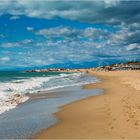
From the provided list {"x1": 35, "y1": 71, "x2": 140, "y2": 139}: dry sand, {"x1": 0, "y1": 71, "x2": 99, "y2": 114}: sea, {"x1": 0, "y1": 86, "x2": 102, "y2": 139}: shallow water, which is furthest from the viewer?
{"x1": 0, "y1": 71, "x2": 99, "y2": 114}: sea

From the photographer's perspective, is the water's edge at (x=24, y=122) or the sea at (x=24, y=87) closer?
the water's edge at (x=24, y=122)

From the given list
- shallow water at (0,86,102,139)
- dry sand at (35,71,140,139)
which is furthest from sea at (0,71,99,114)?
dry sand at (35,71,140,139)

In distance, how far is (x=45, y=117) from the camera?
14.7 meters

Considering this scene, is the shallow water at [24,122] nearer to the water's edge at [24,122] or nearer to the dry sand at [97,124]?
the water's edge at [24,122]

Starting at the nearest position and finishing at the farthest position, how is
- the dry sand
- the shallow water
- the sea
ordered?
the dry sand
the shallow water
the sea

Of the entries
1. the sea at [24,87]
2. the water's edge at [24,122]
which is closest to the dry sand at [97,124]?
the water's edge at [24,122]

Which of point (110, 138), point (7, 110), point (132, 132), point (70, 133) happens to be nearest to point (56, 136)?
point (70, 133)

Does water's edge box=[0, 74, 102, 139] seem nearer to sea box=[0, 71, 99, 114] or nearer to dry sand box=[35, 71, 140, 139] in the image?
dry sand box=[35, 71, 140, 139]

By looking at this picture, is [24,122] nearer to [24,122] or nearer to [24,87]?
[24,122]

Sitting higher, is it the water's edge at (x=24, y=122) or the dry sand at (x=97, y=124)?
the water's edge at (x=24, y=122)

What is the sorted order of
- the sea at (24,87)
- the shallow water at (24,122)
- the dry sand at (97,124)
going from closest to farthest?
the dry sand at (97,124), the shallow water at (24,122), the sea at (24,87)

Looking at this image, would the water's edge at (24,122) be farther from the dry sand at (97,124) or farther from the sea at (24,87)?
the sea at (24,87)

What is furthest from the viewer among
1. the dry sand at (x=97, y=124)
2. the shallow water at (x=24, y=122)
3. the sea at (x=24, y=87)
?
the sea at (x=24, y=87)

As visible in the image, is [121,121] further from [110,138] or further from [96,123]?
[110,138]
